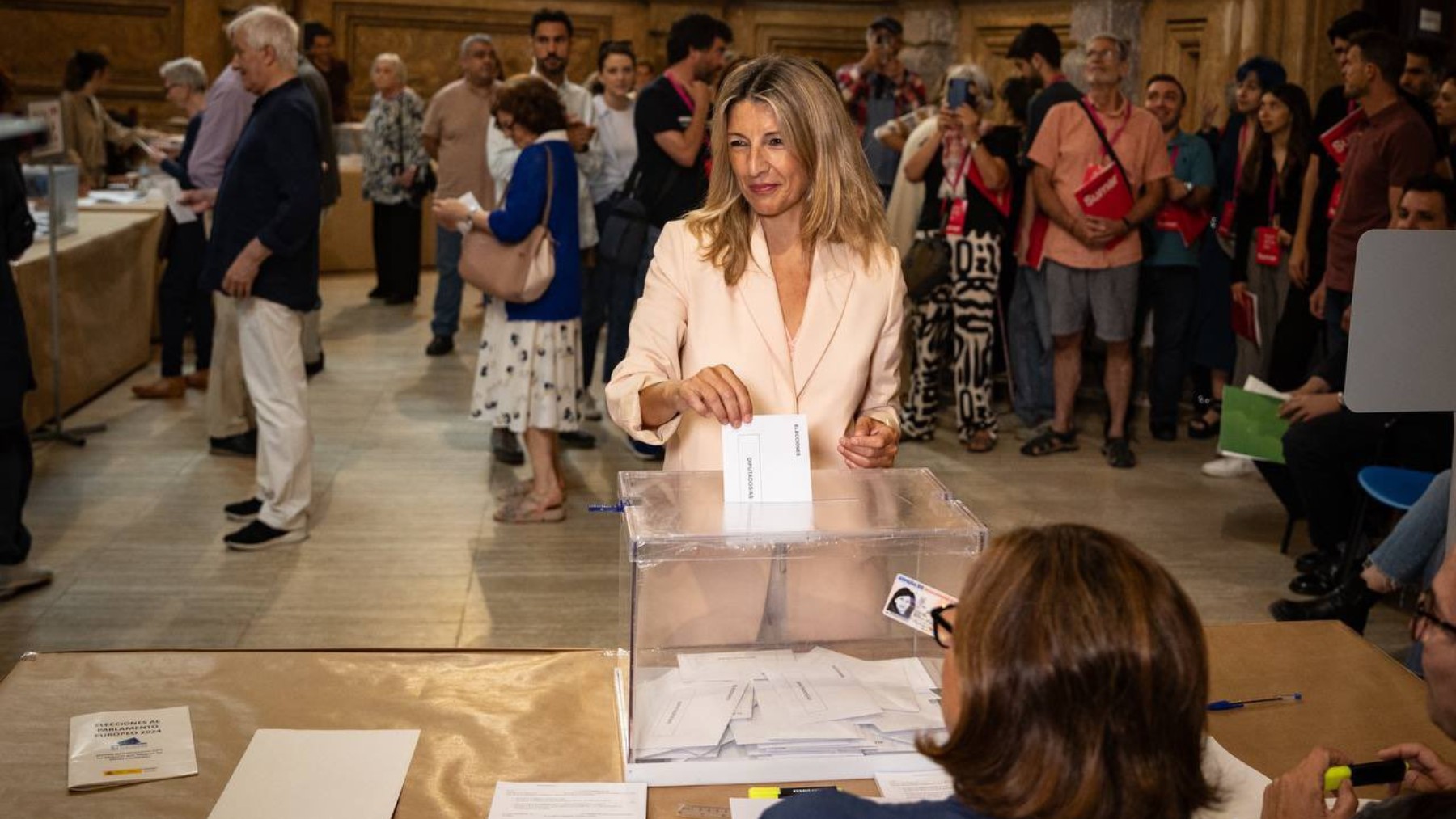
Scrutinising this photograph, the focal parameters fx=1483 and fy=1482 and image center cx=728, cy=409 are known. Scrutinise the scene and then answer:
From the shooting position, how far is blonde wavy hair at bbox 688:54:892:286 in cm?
254

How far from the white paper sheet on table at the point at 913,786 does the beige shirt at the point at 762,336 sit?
0.73 metres

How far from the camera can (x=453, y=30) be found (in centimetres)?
1230

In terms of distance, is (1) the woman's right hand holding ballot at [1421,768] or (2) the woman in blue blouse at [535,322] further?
(2) the woman in blue blouse at [535,322]

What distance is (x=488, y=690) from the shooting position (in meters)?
2.28

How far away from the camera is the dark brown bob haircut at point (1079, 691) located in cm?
131

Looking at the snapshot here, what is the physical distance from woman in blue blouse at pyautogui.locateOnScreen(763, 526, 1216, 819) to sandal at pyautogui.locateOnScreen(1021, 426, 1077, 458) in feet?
18.1

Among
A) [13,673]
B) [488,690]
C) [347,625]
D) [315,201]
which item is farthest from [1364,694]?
[315,201]

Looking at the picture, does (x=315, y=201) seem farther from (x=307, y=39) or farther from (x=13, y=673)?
(x=307, y=39)

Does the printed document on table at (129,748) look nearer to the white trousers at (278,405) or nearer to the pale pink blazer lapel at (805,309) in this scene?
the pale pink blazer lapel at (805,309)

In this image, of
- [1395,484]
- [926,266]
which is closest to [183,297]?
[926,266]

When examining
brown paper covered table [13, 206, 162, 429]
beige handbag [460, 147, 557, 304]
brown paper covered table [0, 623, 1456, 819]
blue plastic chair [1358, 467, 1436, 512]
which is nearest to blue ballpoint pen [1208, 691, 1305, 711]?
brown paper covered table [0, 623, 1456, 819]

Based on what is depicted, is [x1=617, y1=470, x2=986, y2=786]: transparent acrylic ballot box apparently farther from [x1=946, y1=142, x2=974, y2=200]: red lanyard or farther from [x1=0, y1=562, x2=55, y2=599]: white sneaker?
[x1=946, y1=142, x2=974, y2=200]: red lanyard

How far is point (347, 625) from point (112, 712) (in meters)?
2.36

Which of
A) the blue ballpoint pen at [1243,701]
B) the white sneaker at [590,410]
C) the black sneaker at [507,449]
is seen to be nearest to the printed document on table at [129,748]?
the blue ballpoint pen at [1243,701]
